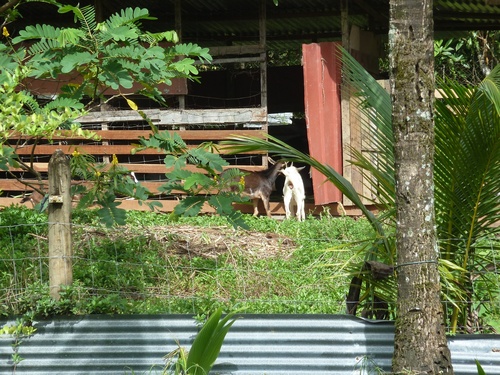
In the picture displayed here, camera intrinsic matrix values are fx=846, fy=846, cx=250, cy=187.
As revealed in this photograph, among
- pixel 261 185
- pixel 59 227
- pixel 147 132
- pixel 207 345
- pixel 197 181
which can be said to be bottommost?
pixel 207 345

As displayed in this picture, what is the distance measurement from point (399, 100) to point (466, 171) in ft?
3.58

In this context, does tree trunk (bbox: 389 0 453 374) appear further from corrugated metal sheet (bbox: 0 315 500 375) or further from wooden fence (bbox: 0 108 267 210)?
wooden fence (bbox: 0 108 267 210)

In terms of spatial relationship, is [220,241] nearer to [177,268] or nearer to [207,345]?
[177,268]

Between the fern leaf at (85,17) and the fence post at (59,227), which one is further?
the fern leaf at (85,17)

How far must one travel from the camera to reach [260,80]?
46.3ft

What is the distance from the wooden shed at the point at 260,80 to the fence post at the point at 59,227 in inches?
197

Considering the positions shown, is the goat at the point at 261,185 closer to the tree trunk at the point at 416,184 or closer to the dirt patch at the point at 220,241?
the dirt patch at the point at 220,241

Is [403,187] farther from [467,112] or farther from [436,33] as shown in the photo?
[436,33]

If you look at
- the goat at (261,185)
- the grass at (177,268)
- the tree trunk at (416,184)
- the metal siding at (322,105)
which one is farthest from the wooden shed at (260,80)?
the tree trunk at (416,184)

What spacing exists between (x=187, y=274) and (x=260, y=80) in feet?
21.3

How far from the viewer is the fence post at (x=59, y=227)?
585 centimetres

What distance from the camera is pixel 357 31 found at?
13430 mm

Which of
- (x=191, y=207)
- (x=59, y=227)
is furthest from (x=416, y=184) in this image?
(x=59, y=227)

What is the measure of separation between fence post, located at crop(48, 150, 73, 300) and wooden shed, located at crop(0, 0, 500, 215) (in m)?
5.00
